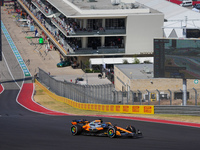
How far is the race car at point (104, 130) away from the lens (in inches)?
877

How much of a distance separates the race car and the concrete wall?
160ft

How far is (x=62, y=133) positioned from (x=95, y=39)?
49782 mm

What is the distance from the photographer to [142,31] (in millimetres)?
71625

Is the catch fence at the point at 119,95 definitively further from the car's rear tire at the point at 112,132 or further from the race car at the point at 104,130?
the car's rear tire at the point at 112,132

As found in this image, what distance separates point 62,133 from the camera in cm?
2450

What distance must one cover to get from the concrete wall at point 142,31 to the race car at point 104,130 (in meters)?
48.7

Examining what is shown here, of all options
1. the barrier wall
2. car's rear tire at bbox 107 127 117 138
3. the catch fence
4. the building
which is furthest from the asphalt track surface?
the building

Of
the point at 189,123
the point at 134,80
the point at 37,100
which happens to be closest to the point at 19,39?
the point at 37,100

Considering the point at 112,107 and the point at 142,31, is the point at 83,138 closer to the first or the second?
the point at 112,107

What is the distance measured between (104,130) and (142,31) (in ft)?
163

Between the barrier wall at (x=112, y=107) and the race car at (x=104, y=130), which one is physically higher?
the race car at (x=104, y=130)

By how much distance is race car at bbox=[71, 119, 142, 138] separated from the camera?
22.3m

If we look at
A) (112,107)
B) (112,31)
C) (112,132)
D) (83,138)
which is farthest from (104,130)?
(112,31)

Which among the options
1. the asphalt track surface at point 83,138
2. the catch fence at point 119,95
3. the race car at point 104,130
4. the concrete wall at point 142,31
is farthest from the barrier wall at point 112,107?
the concrete wall at point 142,31
